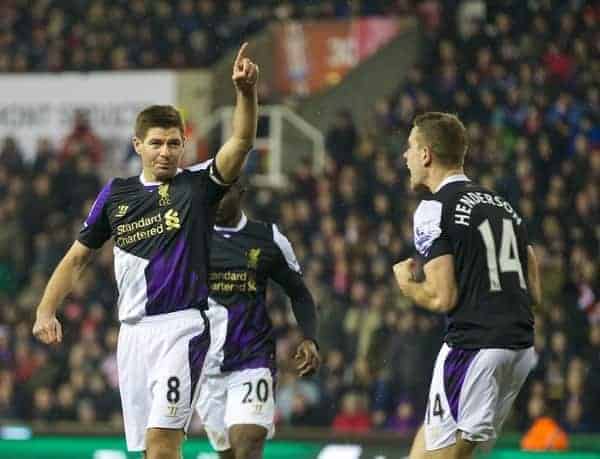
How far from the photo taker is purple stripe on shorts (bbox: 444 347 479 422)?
6438 mm

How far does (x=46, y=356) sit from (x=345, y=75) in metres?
6.55

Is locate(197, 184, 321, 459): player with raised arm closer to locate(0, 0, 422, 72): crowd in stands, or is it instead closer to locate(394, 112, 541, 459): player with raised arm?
locate(394, 112, 541, 459): player with raised arm

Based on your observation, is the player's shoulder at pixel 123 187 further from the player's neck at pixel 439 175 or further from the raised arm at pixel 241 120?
the player's neck at pixel 439 175

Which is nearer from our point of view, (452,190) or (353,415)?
(452,190)

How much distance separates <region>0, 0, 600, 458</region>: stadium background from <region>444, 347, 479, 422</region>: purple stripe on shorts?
4524 mm

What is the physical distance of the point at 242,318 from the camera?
332 inches

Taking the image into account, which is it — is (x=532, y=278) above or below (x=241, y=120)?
below

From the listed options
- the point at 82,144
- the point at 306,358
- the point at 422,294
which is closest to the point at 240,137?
the point at 422,294

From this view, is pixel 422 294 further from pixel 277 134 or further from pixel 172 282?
pixel 277 134

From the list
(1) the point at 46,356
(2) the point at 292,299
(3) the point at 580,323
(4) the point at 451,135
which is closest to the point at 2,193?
(1) the point at 46,356

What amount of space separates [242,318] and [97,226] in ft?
4.64

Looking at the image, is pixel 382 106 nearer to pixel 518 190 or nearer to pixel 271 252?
pixel 518 190

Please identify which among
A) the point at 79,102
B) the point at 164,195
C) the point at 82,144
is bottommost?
the point at 164,195

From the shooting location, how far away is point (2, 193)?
64.3ft
